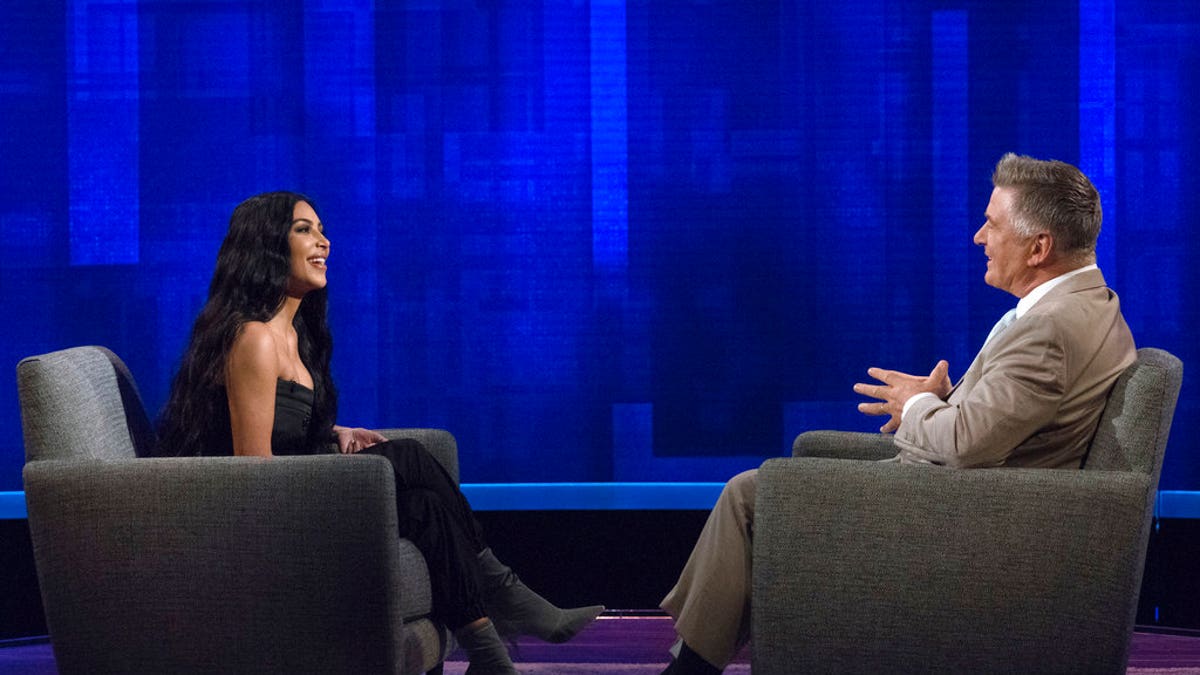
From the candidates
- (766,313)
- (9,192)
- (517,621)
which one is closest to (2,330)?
(9,192)

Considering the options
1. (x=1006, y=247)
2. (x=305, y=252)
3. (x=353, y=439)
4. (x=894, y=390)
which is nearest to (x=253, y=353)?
(x=305, y=252)

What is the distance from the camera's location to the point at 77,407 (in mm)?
2445

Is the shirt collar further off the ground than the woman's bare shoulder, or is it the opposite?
the shirt collar

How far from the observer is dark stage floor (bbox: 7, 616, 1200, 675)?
3.22 metres

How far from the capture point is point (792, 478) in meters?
2.19

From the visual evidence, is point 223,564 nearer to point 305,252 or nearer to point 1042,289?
point 305,252

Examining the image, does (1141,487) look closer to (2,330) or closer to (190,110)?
(190,110)

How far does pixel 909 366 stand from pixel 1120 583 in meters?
1.77

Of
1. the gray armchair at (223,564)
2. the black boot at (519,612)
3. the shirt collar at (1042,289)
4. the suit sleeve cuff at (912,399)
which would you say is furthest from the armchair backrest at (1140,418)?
the gray armchair at (223,564)

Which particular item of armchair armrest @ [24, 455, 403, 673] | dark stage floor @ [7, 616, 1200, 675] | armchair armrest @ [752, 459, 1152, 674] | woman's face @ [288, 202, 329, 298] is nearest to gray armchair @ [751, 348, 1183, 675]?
armchair armrest @ [752, 459, 1152, 674]

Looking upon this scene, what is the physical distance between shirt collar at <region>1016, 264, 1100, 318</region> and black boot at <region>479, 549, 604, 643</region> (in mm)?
1203

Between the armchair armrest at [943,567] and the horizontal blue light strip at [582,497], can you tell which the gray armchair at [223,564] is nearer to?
the armchair armrest at [943,567]

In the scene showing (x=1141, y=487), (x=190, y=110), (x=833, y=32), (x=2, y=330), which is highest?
(x=833, y=32)

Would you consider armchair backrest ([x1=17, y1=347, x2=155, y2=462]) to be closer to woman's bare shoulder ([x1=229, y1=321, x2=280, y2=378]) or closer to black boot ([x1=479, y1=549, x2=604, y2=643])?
woman's bare shoulder ([x1=229, y1=321, x2=280, y2=378])
